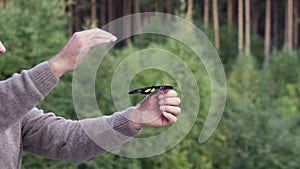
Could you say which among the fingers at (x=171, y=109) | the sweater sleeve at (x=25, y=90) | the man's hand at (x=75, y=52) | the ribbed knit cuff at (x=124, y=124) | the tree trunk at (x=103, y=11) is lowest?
the tree trunk at (x=103, y=11)

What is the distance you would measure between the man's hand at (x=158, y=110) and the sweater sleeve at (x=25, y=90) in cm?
44

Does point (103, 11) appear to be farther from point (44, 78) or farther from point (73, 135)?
point (44, 78)

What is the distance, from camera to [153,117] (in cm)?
239

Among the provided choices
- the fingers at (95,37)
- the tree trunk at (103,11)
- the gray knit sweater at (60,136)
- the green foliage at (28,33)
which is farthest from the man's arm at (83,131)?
the tree trunk at (103,11)

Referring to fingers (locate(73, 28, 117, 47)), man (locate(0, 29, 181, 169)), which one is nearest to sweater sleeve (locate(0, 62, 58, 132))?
man (locate(0, 29, 181, 169))

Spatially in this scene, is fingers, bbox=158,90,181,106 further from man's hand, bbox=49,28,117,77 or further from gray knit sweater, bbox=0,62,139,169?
man's hand, bbox=49,28,117,77

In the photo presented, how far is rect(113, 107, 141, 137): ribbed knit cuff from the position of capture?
8.07 feet

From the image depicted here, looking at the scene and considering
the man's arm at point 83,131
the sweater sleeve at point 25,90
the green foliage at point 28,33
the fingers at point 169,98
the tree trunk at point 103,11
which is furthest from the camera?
the tree trunk at point 103,11

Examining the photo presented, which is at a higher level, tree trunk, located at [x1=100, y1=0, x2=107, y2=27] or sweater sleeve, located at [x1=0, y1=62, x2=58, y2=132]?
sweater sleeve, located at [x1=0, y1=62, x2=58, y2=132]

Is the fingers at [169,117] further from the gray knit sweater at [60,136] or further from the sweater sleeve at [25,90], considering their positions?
the sweater sleeve at [25,90]

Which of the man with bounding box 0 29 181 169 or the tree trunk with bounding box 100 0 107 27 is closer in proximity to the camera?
the man with bounding box 0 29 181 169

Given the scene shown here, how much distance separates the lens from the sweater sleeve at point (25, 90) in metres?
1.97

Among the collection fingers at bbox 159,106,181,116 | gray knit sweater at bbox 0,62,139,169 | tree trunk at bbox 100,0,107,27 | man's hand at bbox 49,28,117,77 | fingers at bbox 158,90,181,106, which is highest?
man's hand at bbox 49,28,117,77

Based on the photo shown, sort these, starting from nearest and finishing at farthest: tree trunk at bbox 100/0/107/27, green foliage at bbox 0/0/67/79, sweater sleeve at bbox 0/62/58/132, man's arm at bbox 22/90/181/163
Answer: sweater sleeve at bbox 0/62/58/132, man's arm at bbox 22/90/181/163, green foliage at bbox 0/0/67/79, tree trunk at bbox 100/0/107/27
